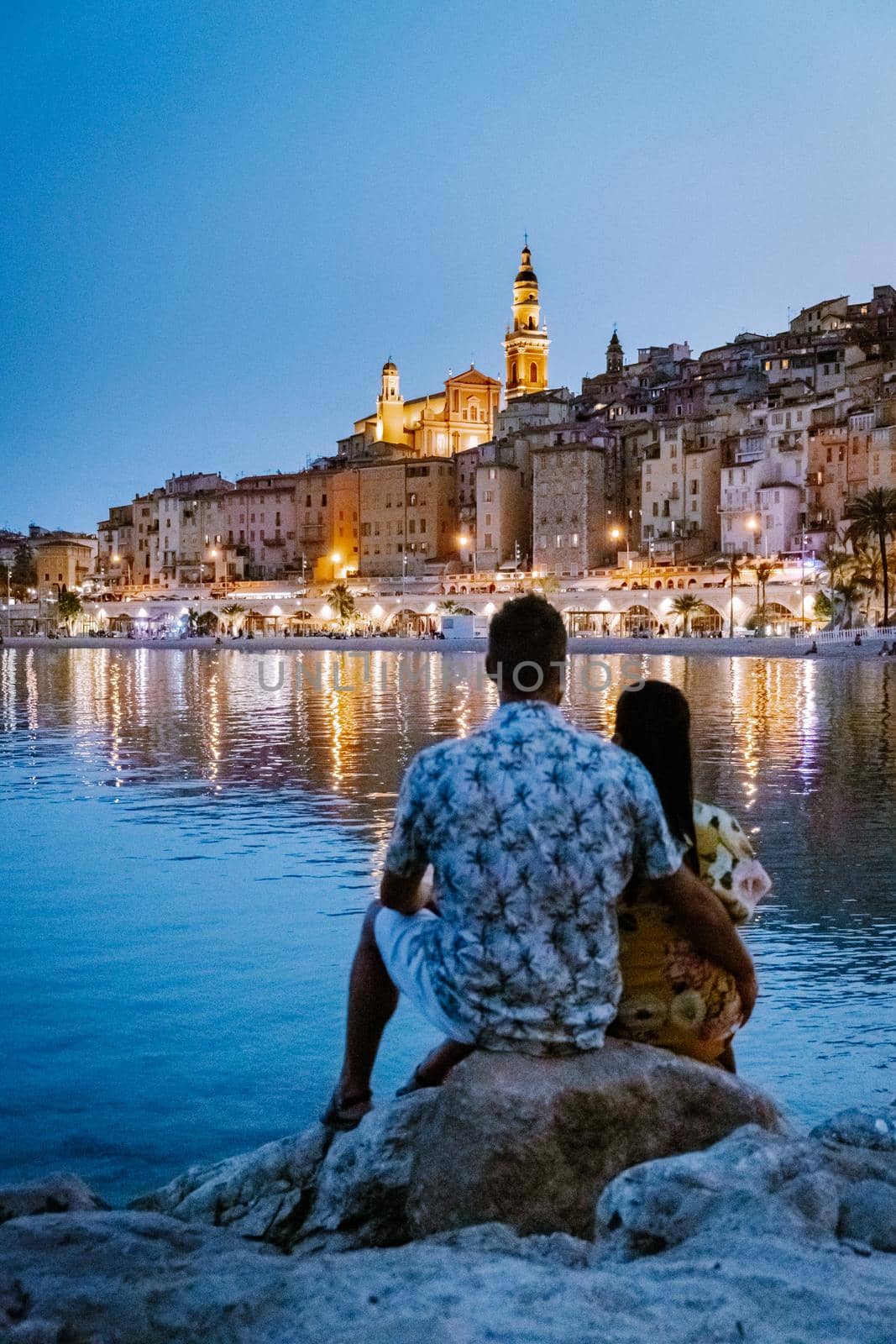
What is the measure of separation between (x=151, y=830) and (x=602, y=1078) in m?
8.96

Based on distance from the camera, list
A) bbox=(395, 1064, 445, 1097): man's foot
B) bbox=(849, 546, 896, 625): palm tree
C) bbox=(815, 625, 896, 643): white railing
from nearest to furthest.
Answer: bbox=(395, 1064, 445, 1097): man's foot < bbox=(815, 625, 896, 643): white railing < bbox=(849, 546, 896, 625): palm tree

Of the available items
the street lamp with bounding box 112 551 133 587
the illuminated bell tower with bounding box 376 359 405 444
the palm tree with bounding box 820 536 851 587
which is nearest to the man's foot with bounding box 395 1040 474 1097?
the palm tree with bounding box 820 536 851 587

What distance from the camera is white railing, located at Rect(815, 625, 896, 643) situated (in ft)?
189

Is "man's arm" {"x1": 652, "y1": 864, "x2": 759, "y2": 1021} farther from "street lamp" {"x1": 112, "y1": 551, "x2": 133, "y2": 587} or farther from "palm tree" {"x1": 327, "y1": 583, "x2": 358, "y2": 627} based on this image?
"street lamp" {"x1": 112, "y1": 551, "x2": 133, "y2": 587}

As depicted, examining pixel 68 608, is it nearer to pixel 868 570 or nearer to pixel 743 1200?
pixel 868 570

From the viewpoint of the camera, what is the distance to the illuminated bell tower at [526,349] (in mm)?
122875

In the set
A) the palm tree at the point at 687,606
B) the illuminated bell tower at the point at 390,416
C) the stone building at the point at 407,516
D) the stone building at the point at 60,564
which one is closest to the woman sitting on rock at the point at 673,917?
the palm tree at the point at 687,606

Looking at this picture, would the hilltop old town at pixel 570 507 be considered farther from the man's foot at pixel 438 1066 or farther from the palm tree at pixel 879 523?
the man's foot at pixel 438 1066

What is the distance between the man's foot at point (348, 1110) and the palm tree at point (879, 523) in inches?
2373

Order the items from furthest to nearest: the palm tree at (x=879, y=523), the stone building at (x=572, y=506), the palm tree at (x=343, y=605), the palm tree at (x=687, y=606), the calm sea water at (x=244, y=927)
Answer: the palm tree at (x=343, y=605)
the stone building at (x=572, y=506)
the palm tree at (x=687, y=606)
the palm tree at (x=879, y=523)
the calm sea water at (x=244, y=927)

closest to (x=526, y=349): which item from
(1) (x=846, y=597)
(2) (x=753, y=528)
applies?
(2) (x=753, y=528)

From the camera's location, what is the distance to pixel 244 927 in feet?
27.2

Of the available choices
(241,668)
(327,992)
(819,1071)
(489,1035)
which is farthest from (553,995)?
(241,668)

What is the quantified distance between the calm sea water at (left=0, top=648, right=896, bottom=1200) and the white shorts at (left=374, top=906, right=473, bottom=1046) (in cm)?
141
